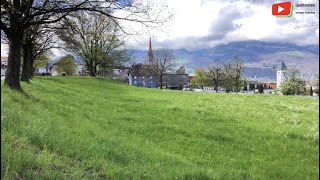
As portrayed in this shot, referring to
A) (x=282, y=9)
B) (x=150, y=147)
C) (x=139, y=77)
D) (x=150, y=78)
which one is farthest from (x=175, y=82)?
(x=282, y=9)

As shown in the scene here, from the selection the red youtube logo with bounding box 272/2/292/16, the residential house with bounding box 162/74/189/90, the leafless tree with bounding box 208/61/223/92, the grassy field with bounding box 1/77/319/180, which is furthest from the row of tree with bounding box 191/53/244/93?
the red youtube logo with bounding box 272/2/292/16

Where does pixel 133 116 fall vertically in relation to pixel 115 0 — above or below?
below

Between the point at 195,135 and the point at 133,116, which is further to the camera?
the point at 133,116

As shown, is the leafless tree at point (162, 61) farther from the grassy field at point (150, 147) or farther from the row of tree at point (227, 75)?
the grassy field at point (150, 147)

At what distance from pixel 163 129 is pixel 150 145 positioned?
127 inches

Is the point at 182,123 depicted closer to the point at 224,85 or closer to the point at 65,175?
the point at 65,175

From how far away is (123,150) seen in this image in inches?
320

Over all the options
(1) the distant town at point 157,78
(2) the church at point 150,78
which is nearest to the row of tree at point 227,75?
(1) the distant town at point 157,78

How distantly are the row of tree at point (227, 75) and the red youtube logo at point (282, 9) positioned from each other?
269 ft

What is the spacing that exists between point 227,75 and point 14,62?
260 ft

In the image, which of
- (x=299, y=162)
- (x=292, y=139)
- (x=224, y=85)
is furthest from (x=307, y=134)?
(x=224, y=85)

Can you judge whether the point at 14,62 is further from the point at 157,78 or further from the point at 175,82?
the point at 175,82

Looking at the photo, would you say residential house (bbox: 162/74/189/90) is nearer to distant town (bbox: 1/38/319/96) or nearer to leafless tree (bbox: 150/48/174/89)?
distant town (bbox: 1/38/319/96)

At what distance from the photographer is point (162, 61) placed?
279 ft
